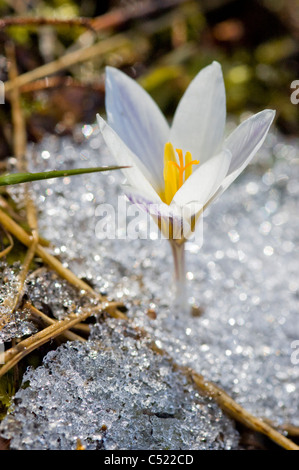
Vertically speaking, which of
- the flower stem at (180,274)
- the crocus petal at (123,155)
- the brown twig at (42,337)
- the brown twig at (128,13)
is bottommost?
the brown twig at (42,337)

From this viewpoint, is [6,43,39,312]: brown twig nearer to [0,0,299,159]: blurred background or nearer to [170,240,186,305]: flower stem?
[0,0,299,159]: blurred background

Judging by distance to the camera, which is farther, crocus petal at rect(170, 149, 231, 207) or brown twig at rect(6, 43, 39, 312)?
brown twig at rect(6, 43, 39, 312)

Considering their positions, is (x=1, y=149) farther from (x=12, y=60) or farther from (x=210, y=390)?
(x=210, y=390)

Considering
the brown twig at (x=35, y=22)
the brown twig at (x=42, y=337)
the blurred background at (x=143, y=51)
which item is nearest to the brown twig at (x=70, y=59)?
the blurred background at (x=143, y=51)

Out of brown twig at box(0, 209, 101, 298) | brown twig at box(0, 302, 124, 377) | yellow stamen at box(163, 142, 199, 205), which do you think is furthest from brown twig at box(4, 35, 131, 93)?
brown twig at box(0, 302, 124, 377)

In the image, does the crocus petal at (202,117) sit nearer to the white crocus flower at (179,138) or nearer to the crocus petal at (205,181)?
the white crocus flower at (179,138)

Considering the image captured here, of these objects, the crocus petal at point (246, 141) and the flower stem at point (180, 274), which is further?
the flower stem at point (180, 274)
